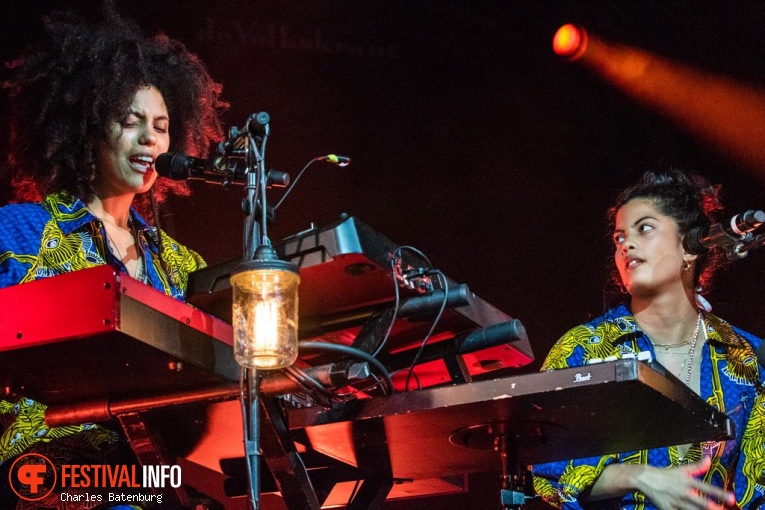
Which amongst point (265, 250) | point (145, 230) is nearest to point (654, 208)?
point (145, 230)

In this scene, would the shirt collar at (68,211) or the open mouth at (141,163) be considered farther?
the open mouth at (141,163)

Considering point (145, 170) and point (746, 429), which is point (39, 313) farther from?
point (746, 429)

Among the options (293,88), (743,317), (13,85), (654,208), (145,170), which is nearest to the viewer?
(145,170)

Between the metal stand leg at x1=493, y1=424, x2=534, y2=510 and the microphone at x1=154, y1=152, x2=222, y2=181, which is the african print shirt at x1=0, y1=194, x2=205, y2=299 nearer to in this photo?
the microphone at x1=154, y1=152, x2=222, y2=181

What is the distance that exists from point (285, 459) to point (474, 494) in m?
2.68

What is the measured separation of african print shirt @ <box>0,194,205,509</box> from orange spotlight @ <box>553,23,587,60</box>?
283 centimetres

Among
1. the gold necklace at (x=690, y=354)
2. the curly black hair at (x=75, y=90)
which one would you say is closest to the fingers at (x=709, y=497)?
the gold necklace at (x=690, y=354)

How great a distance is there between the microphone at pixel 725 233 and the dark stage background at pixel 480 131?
7.14ft

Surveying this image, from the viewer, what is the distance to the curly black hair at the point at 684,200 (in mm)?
3504

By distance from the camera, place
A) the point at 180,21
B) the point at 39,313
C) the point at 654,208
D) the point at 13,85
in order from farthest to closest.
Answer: the point at 180,21 → the point at 654,208 → the point at 13,85 → the point at 39,313

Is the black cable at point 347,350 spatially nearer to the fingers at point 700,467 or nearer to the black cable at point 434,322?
the black cable at point 434,322

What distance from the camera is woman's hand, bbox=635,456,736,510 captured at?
263 centimetres

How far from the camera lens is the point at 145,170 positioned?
268 centimetres

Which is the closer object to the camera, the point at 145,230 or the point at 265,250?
the point at 265,250
